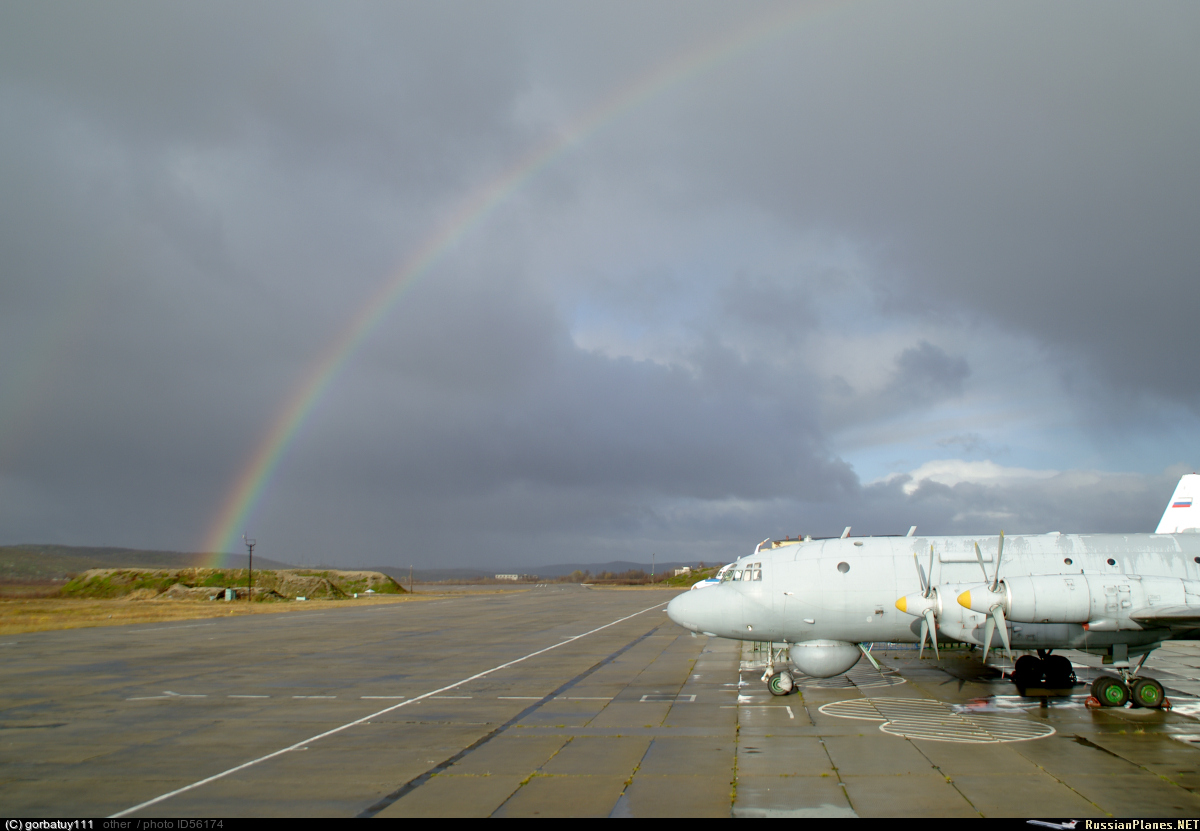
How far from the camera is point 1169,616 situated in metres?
17.3

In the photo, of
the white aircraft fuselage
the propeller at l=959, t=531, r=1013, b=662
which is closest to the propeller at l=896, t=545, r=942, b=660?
the white aircraft fuselage

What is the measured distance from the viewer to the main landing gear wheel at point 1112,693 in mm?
18234

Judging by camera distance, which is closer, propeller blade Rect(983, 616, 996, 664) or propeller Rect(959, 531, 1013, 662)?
propeller Rect(959, 531, 1013, 662)

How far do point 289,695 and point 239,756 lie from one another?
7.84 metres

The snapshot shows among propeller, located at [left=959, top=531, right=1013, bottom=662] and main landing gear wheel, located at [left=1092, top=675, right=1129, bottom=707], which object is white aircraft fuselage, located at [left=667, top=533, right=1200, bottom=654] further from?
main landing gear wheel, located at [left=1092, top=675, right=1129, bottom=707]

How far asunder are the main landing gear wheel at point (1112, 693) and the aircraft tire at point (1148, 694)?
0.21m

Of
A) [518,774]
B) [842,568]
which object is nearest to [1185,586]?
[842,568]

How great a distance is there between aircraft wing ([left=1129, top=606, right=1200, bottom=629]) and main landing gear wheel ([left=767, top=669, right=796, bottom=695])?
8.40 metres

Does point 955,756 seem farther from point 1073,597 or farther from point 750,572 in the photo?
point 750,572

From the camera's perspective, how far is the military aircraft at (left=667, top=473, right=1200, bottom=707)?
59.0 feet

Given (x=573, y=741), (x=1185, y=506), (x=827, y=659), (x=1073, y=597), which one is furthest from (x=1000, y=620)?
(x=1185, y=506)

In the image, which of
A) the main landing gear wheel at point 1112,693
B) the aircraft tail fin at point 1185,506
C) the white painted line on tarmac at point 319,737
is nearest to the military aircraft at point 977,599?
the main landing gear wheel at point 1112,693

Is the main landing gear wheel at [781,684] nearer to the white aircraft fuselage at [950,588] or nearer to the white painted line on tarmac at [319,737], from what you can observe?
the white aircraft fuselage at [950,588]

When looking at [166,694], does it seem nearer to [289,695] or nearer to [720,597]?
[289,695]
